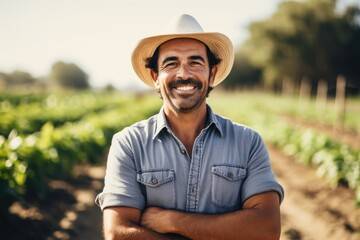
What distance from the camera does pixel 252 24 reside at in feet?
146

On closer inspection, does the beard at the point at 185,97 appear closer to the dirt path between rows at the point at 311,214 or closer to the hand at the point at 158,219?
the hand at the point at 158,219

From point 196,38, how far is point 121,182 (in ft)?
3.49

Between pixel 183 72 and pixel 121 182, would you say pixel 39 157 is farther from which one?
pixel 183 72

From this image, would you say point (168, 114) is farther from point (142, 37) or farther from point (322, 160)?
point (322, 160)

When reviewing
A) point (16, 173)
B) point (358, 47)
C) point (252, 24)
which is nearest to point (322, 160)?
point (16, 173)

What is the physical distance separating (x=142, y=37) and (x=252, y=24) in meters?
43.8

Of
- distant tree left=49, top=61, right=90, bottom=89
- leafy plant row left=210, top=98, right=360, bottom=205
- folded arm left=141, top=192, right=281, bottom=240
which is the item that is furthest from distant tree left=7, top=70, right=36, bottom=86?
folded arm left=141, top=192, right=281, bottom=240

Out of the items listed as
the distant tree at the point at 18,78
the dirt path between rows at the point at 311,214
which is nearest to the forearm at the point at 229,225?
the dirt path between rows at the point at 311,214

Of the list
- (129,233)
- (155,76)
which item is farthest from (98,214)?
(129,233)

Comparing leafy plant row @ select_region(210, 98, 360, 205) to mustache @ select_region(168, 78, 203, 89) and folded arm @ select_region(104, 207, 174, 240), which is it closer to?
mustache @ select_region(168, 78, 203, 89)

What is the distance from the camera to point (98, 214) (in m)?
6.23

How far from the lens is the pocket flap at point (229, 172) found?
8.11ft

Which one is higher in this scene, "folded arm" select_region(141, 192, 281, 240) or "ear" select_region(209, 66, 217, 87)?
"ear" select_region(209, 66, 217, 87)

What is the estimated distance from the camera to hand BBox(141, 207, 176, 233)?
2.36 m
